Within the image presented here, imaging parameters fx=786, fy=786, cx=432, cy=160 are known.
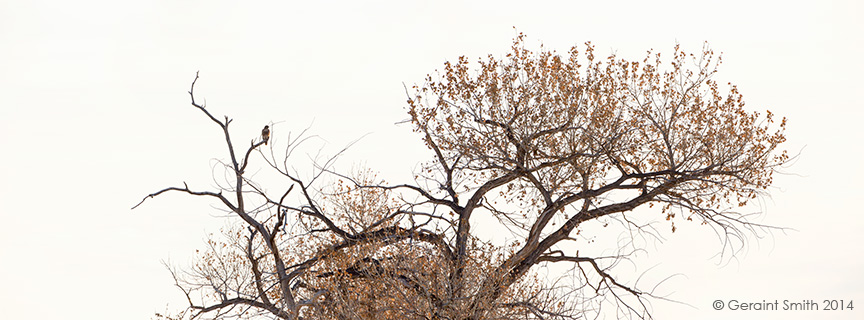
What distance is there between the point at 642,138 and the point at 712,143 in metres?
0.93

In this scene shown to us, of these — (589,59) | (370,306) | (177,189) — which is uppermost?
(589,59)

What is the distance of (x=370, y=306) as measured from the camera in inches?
A: 419

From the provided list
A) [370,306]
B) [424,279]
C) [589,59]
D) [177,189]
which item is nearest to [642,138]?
[589,59]

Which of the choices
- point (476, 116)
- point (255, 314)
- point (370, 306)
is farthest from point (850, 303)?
point (255, 314)

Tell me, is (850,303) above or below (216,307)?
above

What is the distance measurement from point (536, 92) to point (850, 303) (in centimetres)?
690

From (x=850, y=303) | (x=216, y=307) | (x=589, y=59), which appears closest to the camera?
(x=589, y=59)

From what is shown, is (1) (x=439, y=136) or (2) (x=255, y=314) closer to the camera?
(1) (x=439, y=136)

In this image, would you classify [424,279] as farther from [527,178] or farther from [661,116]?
[661,116]

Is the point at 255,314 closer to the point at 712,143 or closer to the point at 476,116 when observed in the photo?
the point at 476,116

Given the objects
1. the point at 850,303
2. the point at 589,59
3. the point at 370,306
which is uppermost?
the point at 589,59

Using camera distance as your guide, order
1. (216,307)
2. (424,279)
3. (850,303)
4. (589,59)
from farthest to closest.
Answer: (850,303)
(216,307)
(589,59)
(424,279)

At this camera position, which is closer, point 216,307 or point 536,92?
point 536,92

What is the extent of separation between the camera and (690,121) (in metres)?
10.8
